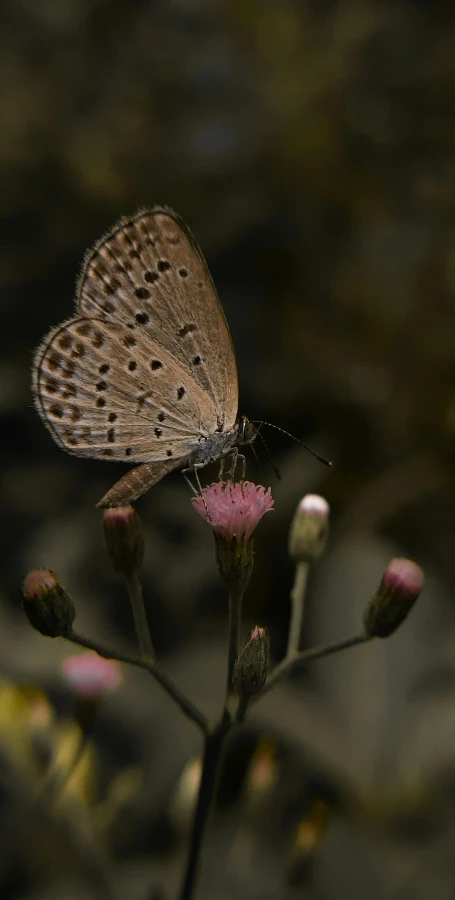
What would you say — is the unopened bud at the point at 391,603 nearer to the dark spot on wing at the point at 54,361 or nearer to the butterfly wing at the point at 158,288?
the butterfly wing at the point at 158,288

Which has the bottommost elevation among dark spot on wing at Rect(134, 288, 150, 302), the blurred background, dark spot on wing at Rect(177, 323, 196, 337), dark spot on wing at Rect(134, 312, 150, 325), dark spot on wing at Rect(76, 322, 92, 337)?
the blurred background

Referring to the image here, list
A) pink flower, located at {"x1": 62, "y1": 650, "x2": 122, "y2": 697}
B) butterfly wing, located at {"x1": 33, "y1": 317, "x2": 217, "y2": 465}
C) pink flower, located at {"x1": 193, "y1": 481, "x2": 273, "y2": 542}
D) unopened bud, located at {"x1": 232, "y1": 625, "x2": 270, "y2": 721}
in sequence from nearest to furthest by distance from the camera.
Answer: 1. unopened bud, located at {"x1": 232, "y1": 625, "x2": 270, "y2": 721}
2. pink flower, located at {"x1": 193, "y1": 481, "x2": 273, "y2": 542}
3. butterfly wing, located at {"x1": 33, "y1": 317, "x2": 217, "y2": 465}
4. pink flower, located at {"x1": 62, "y1": 650, "x2": 122, "y2": 697}

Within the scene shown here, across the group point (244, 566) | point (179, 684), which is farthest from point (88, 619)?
point (244, 566)

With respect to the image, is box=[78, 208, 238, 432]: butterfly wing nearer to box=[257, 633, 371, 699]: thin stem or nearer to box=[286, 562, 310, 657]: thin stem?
box=[286, 562, 310, 657]: thin stem

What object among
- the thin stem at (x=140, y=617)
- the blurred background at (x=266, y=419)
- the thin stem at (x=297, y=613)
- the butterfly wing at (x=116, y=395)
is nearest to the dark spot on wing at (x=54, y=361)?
the butterfly wing at (x=116, y=395)

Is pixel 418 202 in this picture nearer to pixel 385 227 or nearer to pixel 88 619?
pixel 385 227

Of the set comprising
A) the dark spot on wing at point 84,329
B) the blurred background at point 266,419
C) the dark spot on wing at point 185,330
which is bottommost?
the blurred background at point 266,419

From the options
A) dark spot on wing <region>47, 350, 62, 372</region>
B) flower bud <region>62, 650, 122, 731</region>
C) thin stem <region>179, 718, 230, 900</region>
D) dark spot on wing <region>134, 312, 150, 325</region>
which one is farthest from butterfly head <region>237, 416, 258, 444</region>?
thin stem <region>179, 718, 230, 900</region>
